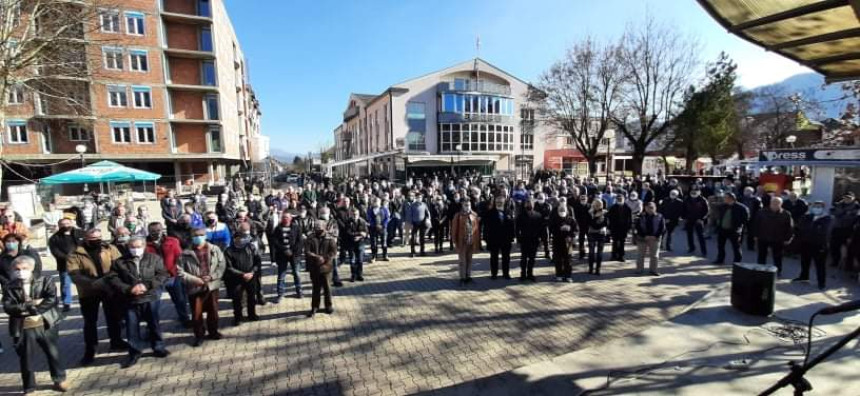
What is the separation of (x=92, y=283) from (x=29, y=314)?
2.44 feet

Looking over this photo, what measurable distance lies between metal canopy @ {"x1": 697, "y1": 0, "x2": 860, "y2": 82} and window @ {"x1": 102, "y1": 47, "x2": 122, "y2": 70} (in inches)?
1449

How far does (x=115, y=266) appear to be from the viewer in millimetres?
4930

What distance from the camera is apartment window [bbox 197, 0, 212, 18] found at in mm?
31266

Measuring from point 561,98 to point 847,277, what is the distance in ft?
71.1

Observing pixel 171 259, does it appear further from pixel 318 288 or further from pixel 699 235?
pixel 699 235

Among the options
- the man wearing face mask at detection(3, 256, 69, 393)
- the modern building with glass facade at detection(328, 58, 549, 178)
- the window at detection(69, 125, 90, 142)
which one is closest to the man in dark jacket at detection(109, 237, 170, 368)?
the man wearing face mask at detection(3, 256, 69, 393)

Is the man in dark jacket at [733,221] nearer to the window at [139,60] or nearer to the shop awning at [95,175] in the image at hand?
the shop awning at [95,175]

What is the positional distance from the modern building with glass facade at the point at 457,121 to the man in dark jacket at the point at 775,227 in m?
32.7

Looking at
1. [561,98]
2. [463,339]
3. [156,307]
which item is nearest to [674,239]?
[463,339]

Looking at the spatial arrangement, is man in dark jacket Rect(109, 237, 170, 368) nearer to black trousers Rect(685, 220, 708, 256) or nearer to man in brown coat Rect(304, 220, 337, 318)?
man in brown coat Rect(304, 220, 337, 318)

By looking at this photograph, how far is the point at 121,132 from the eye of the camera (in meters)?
29.8

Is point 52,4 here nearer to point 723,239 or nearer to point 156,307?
point 156,307

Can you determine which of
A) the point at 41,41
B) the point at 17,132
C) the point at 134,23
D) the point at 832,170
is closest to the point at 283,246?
the point at 41,41

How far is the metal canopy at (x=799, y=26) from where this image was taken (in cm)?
332
